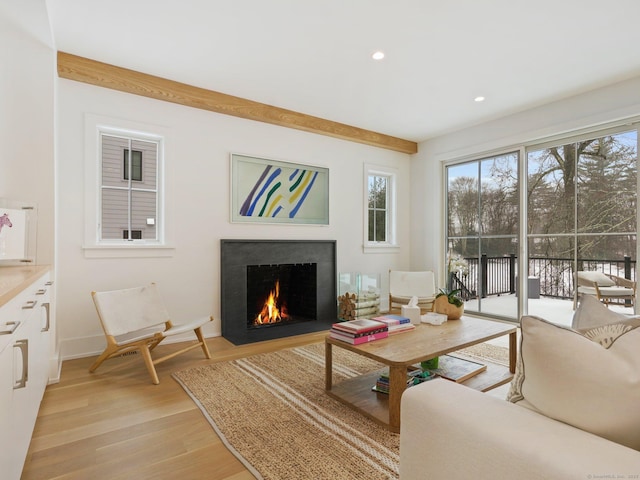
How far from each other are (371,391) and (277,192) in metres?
2.62

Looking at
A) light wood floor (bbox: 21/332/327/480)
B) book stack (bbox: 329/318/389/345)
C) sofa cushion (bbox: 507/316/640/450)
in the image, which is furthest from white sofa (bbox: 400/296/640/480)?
book stack (bbox: 329/318/389/345)

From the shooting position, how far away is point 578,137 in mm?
3912

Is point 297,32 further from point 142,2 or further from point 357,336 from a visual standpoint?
point 357,336

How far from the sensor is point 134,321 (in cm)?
294

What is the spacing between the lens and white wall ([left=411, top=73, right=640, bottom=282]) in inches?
139

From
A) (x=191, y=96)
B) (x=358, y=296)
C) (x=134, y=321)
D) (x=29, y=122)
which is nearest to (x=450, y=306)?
(x=358, y=296)

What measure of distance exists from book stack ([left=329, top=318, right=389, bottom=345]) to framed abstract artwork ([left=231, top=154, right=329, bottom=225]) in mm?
2120

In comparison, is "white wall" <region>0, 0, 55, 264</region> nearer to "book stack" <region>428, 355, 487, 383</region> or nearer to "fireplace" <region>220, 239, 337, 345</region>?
"fireplace" <region>220, 239, 337, 345</region>

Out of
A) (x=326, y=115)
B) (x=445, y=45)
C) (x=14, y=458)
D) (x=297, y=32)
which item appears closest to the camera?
(x=14, y=458)

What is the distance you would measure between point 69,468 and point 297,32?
300cm

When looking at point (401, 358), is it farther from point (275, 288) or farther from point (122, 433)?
point (275, 288)

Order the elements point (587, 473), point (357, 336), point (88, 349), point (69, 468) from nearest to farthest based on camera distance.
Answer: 1. point (587, 473)
2. point (69, 468)
3. point (357, 336)
4. point (88, 349)

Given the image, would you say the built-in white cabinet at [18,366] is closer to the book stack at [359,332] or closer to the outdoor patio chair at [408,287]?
the book stack at [359,332]

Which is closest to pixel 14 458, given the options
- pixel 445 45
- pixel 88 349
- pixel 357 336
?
pixel 357 336
